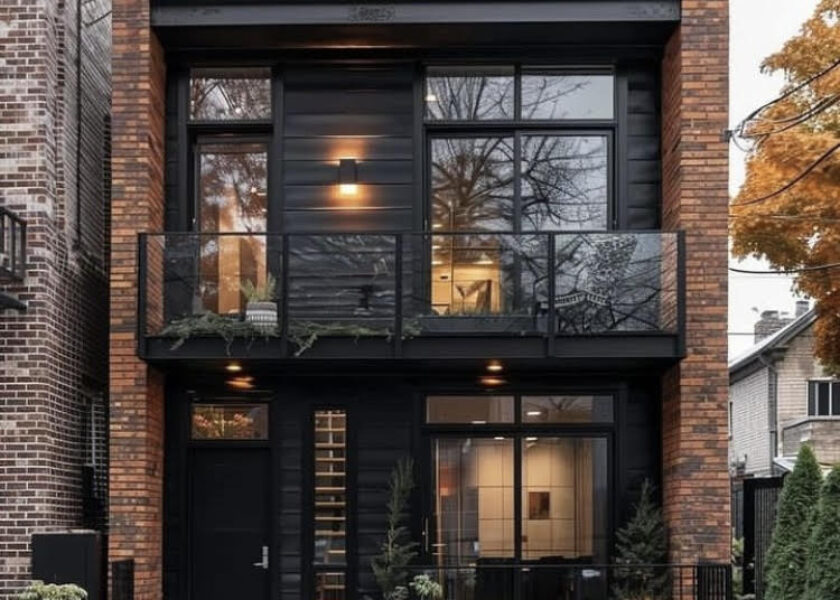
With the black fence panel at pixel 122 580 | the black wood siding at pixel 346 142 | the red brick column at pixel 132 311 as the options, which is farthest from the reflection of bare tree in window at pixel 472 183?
the black fence panel at pixel 122 580

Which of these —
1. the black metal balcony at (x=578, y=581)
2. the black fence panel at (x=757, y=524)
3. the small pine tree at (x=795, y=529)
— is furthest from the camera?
the black fence panel at (x=757, y=524)

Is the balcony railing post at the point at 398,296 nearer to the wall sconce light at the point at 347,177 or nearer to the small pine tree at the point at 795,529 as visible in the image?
the wall sconce light at the point at 347,177

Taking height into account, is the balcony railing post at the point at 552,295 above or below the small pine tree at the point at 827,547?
above

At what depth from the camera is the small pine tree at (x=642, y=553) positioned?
1095cm

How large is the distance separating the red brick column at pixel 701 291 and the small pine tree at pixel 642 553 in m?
0.15

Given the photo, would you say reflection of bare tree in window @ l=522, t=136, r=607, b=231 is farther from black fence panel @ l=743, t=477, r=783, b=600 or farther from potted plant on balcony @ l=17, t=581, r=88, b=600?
potted plant on balcony @ l=17, t=581, r=88, b=600

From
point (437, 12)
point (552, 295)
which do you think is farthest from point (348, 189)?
point (552, 295)

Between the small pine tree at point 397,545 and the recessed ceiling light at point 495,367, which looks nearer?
the small pine tree at point 397,545

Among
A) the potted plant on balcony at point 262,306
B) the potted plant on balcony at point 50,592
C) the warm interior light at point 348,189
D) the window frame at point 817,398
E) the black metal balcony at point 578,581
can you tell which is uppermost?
the warm interior light at point 348,189

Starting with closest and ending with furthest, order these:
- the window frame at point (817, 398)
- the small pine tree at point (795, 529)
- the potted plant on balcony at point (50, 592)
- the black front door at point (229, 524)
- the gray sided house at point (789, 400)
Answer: the potted plant on balcony at point (50, 592) → the small pine tree at point (795, 529) → the black front door at point (229, 524) → the gray sided house at point (789, 400) → the window frame at point (817, 398)

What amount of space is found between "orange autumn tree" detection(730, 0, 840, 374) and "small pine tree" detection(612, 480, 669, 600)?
665cm

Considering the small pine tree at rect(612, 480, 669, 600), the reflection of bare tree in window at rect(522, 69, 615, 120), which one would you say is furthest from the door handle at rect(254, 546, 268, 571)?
the reflection of bare tree in window at rect(522, 69, 615, 120)

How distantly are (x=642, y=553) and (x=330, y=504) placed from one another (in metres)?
3.17

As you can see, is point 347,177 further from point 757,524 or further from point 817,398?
point 817,398
